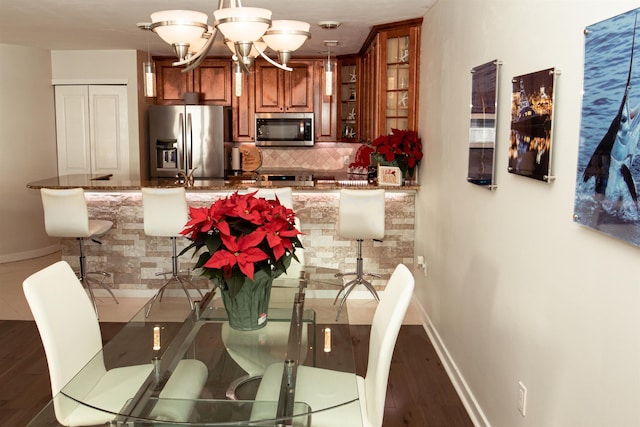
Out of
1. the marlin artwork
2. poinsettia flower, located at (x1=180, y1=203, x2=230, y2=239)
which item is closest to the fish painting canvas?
the marlin artwork

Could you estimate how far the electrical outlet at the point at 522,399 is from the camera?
2.47 metres

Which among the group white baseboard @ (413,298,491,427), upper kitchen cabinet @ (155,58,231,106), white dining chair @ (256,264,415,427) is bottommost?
white baseboard @ (413,298,491,427)

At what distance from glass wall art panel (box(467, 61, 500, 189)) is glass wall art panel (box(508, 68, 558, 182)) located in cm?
27

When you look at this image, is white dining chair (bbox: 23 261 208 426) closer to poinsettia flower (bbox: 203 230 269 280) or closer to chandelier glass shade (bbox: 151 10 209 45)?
poinsettia flower (bbox: 203 230 269 280)

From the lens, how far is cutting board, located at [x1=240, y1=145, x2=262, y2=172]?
7678 mm

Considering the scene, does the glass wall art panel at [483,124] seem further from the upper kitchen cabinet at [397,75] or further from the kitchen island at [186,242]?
the kitchen island at [186,242]

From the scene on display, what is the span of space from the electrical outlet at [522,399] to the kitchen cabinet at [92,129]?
5.81 m

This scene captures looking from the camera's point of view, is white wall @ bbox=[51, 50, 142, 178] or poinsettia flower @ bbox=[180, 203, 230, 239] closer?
poinsettia flower @ bbox=[180, 203, 230, 239]

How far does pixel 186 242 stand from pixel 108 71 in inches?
115

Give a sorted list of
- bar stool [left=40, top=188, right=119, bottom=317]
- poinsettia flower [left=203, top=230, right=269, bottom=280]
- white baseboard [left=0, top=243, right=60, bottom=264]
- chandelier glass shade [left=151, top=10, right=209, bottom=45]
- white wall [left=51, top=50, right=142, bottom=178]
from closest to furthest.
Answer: poinsettia flower [left=203, top=230, right=269, bottom=280] → chandelier glass shade [left=151, top=10, right=209, bottom=45] → bar stool [left=40, top=188, right=119, bottom=317] → white baseboard [left=0, top=243, right=60, bottom=264] → white wall [left=51, top=50, right=142, bottom=178]

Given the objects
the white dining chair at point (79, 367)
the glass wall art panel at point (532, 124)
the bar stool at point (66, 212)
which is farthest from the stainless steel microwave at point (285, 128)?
the white dining chair at point (79, 367)

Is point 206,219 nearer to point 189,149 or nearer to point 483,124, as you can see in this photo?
point 483,124

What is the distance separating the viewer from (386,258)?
5.38 metres

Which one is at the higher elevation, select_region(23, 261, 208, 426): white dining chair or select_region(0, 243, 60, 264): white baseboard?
select_region(23, 261, 208, 426): white dining chair
